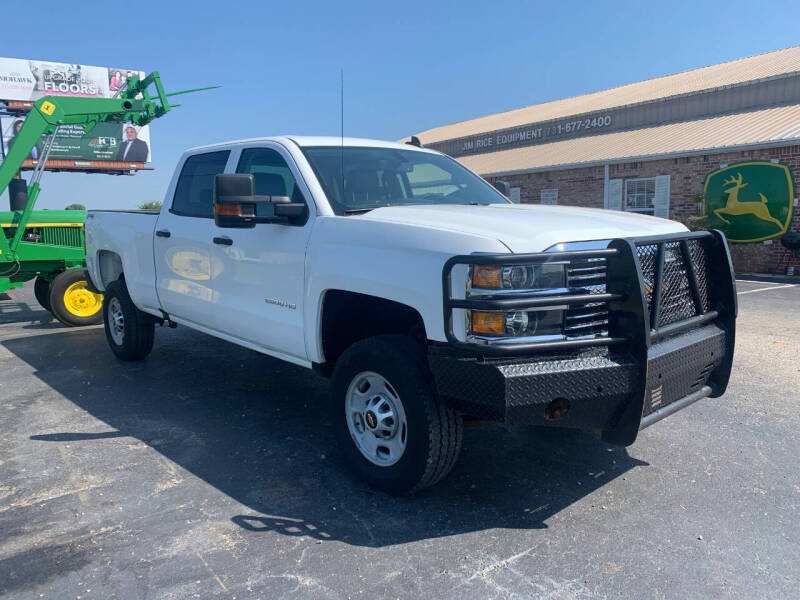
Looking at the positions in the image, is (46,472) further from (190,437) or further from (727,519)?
(727,519)

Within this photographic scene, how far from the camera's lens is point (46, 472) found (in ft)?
13.3

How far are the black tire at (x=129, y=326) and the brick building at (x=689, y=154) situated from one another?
11269mm

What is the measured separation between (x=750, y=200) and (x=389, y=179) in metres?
15.0

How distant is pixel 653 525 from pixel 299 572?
5.79ft

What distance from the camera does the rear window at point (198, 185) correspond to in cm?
522

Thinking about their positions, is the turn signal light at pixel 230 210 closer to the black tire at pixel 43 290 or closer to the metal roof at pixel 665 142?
the black tire at pixel 43 290

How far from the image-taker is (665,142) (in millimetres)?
19750

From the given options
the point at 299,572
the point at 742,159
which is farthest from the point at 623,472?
the point at 742,159

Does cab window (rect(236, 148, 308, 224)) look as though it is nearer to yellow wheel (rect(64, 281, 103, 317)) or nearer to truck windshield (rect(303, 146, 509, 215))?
truck windshield (rect(303, 146, 509, 215))

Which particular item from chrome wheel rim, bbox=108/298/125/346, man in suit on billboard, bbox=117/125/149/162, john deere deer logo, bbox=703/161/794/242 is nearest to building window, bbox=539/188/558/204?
john deere deer logo, bbox=703/161/794/242

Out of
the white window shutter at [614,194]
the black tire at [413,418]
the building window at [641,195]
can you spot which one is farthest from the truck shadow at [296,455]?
the white window shutter at [614,194]

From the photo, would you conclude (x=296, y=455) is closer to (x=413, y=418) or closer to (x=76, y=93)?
(x=413, y=418)

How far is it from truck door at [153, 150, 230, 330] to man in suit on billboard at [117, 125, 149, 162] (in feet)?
128

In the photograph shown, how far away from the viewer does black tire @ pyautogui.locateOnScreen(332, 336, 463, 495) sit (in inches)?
131
